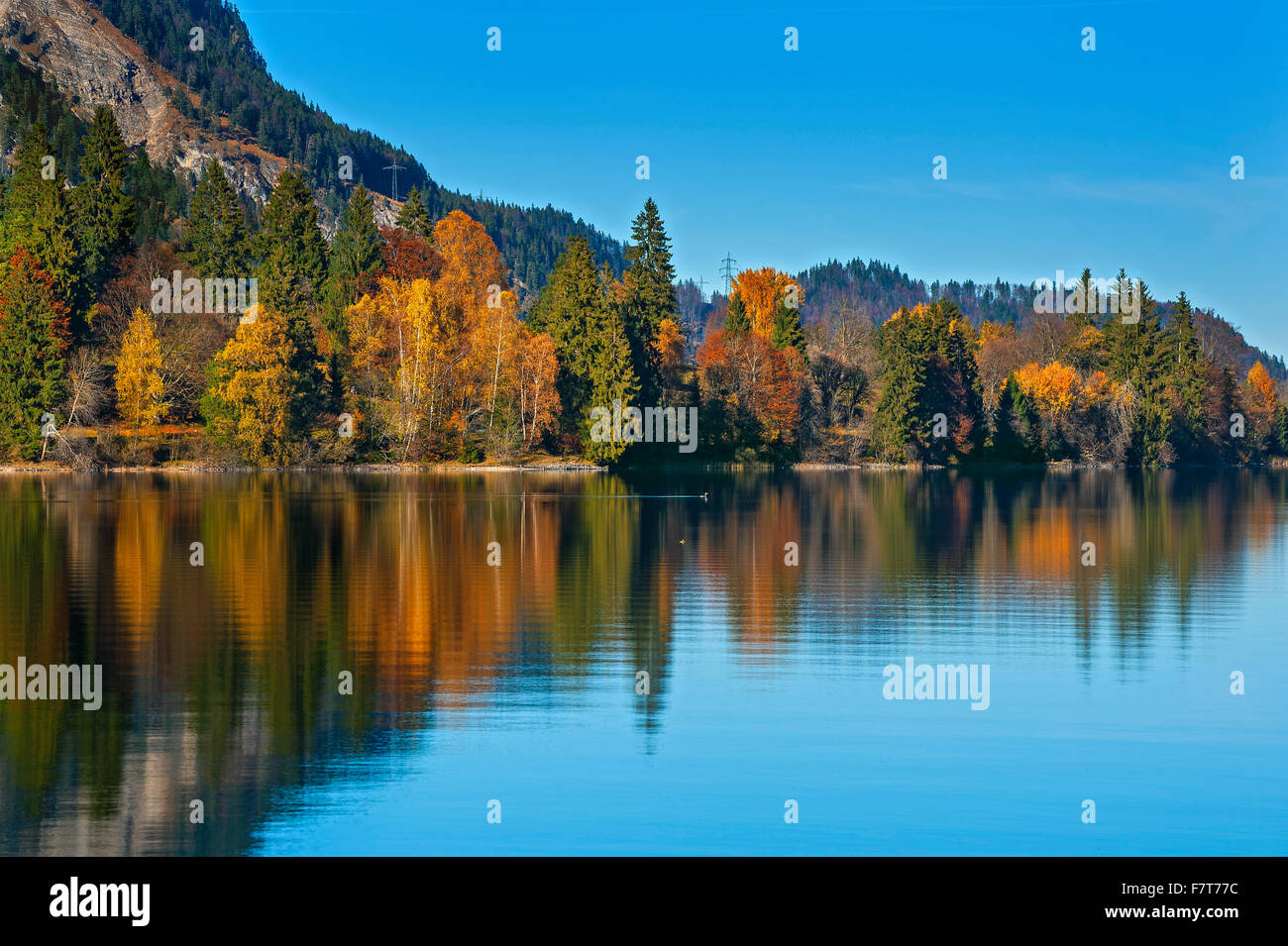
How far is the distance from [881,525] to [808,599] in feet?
78.8

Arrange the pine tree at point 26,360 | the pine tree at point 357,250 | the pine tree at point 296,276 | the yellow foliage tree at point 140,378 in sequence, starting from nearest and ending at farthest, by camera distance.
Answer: the pine tree at point 26,360, the yellow foliage tree at point 140,378, the pine tree at point 296,276, the pine tree at point 357,250

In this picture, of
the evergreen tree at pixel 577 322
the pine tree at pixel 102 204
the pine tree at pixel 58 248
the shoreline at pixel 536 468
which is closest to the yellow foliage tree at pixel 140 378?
the shoreline at pixel 536 468

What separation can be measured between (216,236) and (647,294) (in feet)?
137

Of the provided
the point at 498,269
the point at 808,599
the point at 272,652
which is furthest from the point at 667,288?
the point at 272,652

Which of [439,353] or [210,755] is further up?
[439,353]

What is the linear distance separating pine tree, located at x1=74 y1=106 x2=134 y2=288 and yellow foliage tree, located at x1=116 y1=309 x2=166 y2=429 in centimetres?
931

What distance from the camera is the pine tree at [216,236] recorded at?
380 feet

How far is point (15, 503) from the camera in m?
57.2

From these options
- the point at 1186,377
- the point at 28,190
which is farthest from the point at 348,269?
the point at 1186,377

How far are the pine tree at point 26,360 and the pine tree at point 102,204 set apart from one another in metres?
8.86

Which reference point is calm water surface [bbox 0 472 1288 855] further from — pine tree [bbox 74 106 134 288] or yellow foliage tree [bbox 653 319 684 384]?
yellow foliage tree [bbox 653 319 684 384]

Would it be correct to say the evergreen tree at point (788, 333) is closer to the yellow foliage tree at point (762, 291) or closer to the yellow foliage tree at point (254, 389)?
the yellow foliage tree at point (762, 291)

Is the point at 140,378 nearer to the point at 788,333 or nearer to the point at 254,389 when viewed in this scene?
the point at 254,389

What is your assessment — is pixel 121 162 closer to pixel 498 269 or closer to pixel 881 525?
pixel 498 269
